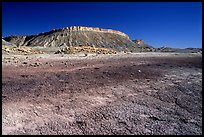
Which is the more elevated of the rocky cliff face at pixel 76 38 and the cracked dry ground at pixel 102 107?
the rocky cliff face at pixel 76 38

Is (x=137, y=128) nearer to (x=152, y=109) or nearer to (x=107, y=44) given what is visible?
(x=152, y=109)

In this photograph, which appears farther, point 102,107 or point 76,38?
point 76,38

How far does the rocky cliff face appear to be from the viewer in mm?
91438

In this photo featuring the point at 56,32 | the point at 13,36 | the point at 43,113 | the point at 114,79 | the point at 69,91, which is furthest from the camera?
the point at 13,36

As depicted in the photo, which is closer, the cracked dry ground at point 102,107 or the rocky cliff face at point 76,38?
the cracked dry ground at point 102,107

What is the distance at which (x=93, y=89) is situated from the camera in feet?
21.2

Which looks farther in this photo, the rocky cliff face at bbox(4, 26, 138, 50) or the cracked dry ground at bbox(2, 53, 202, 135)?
the rocky cliff face at bbox(4, 26, 138, 50)

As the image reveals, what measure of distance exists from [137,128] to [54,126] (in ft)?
4.70

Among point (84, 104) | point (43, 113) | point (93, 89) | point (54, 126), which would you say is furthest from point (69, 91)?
point (54, 126)

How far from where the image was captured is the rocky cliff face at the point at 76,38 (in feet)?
300

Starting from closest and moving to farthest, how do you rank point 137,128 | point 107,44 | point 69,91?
point 137,128 → point 69,91 → point 107,44

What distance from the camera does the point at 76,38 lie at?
309ft

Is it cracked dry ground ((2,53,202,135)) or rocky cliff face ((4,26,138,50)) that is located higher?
rocky cliff face ((4,26,138,50))

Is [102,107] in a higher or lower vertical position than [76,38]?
lower
